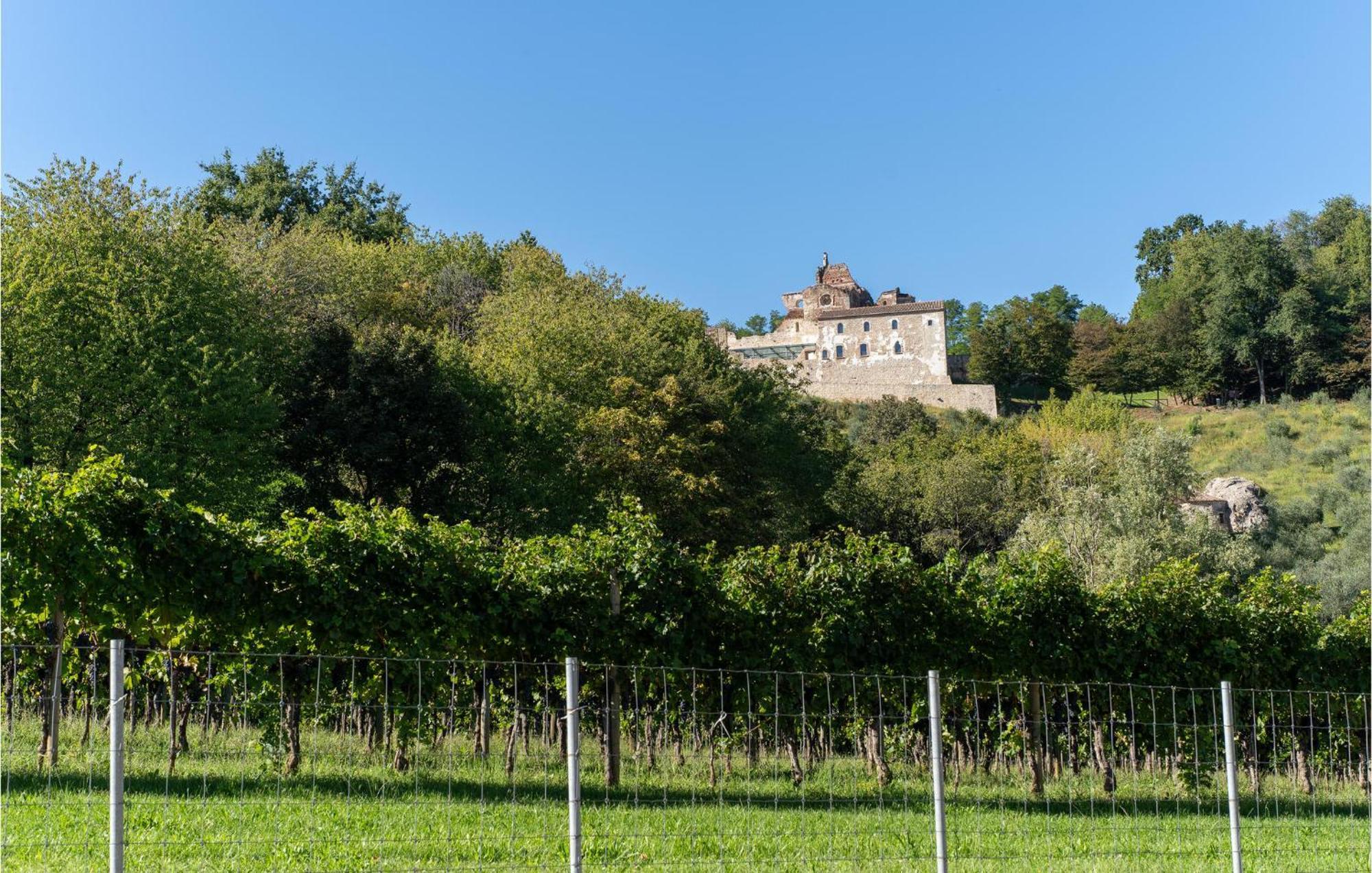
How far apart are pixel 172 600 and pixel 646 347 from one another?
2714 cm

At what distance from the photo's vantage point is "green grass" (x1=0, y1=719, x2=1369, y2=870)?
8734mm

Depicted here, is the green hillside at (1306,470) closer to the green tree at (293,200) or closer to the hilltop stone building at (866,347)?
the hilltop stone building at (866,347)

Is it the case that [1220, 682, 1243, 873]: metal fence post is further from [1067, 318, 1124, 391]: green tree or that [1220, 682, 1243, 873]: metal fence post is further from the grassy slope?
[1067, 318, 1124, 391]: green tree

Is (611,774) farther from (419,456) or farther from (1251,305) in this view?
(1251,305)

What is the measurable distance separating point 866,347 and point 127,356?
83046 mm

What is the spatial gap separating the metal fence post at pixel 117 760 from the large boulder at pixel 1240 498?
179 feet

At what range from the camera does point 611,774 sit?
43.7 ft

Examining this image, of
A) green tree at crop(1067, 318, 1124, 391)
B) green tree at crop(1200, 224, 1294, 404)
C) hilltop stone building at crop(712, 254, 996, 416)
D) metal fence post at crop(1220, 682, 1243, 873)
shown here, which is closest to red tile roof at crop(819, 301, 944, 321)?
hilltop stone building at crop(712, 254, 996, 416)

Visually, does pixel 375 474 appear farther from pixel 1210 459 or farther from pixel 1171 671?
pixel 1210 459

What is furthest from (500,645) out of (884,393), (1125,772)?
(884,393)

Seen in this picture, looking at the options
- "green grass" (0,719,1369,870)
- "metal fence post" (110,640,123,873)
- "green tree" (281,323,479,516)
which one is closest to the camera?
"metal fence post" (110,640,123,873)

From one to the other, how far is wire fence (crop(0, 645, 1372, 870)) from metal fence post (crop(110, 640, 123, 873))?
0.02 m

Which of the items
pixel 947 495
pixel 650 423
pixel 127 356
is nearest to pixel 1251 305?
pixel 947 495

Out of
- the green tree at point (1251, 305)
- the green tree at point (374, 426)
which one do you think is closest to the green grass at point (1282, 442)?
the green tree at point (1251, 305)
